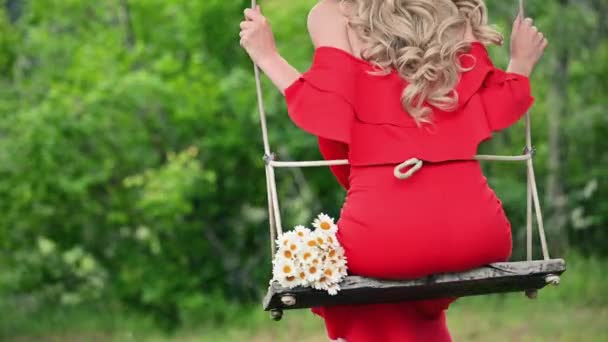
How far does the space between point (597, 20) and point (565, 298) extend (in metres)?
3.10

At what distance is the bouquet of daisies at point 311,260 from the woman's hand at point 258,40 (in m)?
0.52

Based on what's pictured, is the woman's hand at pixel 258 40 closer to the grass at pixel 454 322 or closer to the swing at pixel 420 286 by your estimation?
the swing at pixel 420 286

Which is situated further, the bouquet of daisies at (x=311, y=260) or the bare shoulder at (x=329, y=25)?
the bare shoulder at (x=329, y=25)

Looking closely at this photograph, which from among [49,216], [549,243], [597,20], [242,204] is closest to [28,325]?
[49,216]

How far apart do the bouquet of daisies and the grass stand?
478 centimetres

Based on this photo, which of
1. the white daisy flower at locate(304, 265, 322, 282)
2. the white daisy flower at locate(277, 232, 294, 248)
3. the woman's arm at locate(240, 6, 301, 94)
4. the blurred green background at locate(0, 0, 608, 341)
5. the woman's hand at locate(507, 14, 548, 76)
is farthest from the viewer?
the blurred green background at locate(0, 0, 608, 341)

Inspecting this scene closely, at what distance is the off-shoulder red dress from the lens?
3.04m

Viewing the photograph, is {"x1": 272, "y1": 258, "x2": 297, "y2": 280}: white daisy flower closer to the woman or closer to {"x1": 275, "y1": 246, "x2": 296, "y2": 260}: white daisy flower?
{"x1": 275, "y1": 246, "x2": 296, "y2": 260}: white daisy flower

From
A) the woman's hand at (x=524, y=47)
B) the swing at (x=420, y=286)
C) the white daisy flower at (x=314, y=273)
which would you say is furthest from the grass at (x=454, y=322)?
the white daisy flower at (x=314, y=273)

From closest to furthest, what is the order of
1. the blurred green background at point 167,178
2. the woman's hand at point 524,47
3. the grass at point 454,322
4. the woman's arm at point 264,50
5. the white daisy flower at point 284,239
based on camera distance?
the white daisy flower at point 284,239, the woman's arm at point 264,50, the woman's hand at point 524,47, the grass at point 454,322, the blurred green background at point 167,178

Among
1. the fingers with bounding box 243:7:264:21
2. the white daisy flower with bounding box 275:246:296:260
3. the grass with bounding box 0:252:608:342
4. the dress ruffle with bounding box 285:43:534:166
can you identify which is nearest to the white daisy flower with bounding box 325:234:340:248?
the white daisy flower with bounding box 275:246:296:260

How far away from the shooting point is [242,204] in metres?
9.84

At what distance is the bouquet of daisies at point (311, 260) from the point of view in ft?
9.87

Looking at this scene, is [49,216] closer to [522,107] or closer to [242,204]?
[242,204]
